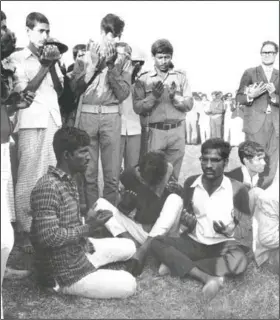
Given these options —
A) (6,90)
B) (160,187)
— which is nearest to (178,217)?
(160,187)

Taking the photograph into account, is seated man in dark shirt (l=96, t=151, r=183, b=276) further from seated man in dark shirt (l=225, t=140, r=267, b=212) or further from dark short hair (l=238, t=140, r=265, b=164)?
dark short hair (l=238, t=140, r=265, b=164)

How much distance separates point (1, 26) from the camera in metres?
3.49

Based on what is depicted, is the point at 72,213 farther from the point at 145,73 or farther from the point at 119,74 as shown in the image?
the point at 145,73

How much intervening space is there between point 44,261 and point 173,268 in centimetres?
92

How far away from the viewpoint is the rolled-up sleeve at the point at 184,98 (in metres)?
4.68

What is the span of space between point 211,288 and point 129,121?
179 centimetres

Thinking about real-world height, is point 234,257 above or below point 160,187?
below

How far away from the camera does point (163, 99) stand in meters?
4.68

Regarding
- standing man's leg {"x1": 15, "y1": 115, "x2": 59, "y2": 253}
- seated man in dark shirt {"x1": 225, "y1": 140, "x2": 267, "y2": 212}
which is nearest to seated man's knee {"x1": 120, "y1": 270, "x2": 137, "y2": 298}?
standing man's leg {"x1": 15, "y1": 115, "x2": 59, "y2": 253}

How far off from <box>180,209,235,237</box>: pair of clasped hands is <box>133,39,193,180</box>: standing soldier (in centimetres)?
54

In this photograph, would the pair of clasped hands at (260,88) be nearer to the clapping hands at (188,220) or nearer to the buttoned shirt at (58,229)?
the clapping hands at (188,220)

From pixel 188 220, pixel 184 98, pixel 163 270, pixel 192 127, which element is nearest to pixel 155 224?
pixel 188 220

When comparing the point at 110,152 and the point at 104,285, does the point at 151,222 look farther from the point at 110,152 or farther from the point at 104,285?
the point at 104,285

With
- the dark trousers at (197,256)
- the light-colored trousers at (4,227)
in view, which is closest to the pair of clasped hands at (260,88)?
the dark trousers at (197,256)
